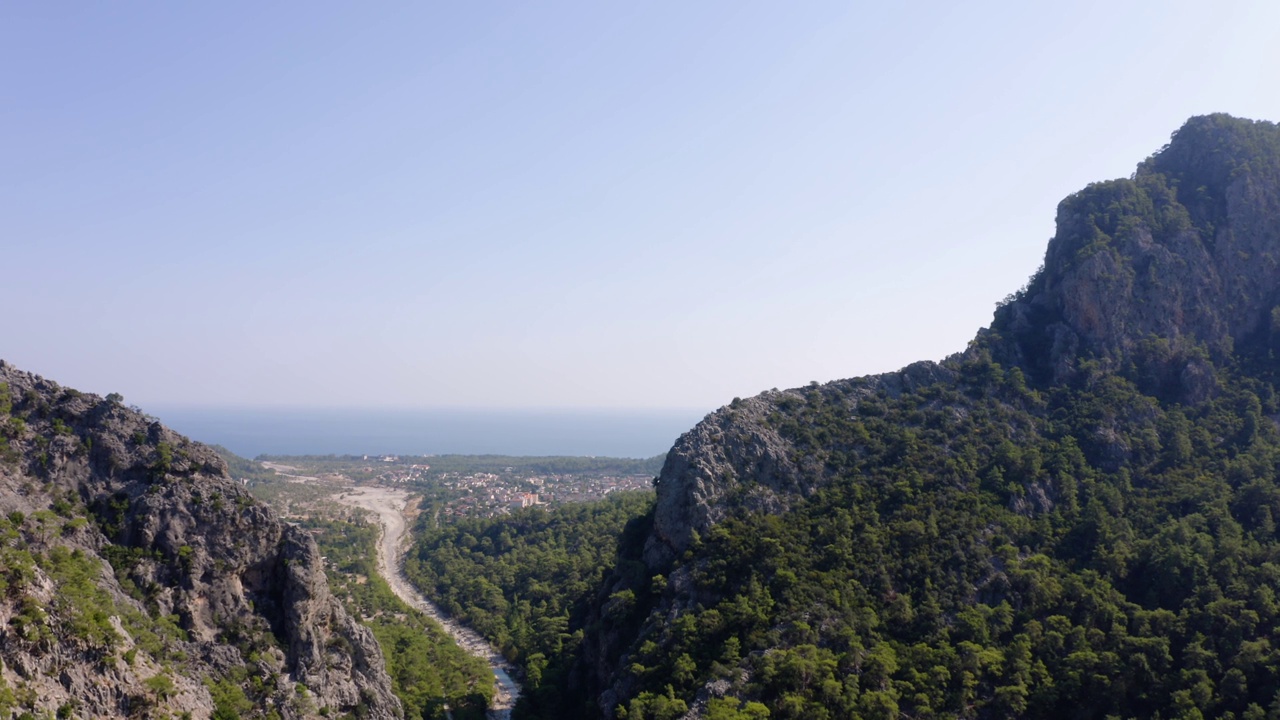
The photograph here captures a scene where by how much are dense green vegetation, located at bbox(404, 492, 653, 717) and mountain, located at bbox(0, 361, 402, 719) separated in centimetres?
1248

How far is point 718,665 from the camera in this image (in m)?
36.5

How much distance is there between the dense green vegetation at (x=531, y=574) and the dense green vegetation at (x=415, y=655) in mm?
3886

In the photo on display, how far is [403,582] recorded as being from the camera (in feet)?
283

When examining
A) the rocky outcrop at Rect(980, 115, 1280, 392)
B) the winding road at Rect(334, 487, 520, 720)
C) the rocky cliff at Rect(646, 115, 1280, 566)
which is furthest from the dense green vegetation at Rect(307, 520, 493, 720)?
the rocky outcrop at Rect(980, 115, 1280, 392)

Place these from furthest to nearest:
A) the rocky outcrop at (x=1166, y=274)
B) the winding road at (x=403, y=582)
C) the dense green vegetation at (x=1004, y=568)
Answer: the rocky outcrop at (x=1166, y=274)
the winding road at (x=403, y=582)
the dense green vegetation at (x=1004, y=568)

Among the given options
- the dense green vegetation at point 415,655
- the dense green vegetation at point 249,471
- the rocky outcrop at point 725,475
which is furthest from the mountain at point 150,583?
the dense green vegetation at point 249,471

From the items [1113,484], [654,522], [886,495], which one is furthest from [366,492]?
[1113,484]

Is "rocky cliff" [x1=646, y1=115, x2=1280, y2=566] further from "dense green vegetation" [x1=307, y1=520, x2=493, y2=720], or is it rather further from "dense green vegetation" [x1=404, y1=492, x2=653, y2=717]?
"dense green vegetation" [x1=307, y1=520, x2=493, y2=720]

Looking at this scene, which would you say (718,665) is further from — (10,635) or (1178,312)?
(1178,312)

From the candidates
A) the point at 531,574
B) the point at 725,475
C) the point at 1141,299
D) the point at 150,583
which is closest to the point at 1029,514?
the point at 725,475

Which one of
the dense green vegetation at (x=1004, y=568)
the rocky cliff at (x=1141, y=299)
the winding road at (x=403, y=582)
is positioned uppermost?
the rocky cliff at (x=1141, y=299)

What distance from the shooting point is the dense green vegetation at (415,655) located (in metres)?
46.3

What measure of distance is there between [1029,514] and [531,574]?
159 feet

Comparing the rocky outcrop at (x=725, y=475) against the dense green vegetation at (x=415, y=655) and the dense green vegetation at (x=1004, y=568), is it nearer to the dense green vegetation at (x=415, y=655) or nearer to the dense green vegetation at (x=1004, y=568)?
the dense green vegetation at (x=1004, y=568)
